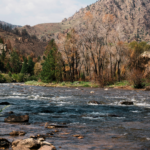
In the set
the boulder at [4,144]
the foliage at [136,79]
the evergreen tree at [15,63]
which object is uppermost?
the evergreen tree at [15,63]

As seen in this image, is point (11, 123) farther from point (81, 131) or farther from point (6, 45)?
point (6, 45)

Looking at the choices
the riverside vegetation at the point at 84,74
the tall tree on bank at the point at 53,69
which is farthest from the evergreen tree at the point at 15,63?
the tall tree on bank at the point at 53,69

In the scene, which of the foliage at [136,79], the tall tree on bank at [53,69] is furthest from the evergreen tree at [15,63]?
the foliage at [136,79]

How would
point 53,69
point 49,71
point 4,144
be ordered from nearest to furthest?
point 4,144 → point 49,71 → point 53,69

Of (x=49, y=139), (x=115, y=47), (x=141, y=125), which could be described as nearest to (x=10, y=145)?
(x=49, y=139)

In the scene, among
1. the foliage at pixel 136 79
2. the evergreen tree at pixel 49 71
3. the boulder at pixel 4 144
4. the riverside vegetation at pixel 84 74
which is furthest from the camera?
the evergreen tree at pixel 49 71

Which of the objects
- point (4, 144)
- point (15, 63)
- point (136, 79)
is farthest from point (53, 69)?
point (15, 63)

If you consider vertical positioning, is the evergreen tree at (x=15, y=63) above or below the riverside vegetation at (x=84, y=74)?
above

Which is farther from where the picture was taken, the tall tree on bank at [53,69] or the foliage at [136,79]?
the tall tree on bank at [53,69]

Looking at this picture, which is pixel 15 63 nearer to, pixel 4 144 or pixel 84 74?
pixel 84 74

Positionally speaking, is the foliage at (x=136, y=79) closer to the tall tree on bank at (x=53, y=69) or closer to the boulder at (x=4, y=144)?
the tall tree on bank at (x=53, y=69)

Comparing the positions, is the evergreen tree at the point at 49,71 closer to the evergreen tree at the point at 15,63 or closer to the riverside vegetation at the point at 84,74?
the riverside vegetation at the point at 84,74

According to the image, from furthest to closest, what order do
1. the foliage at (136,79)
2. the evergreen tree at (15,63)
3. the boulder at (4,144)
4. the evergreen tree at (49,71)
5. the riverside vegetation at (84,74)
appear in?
the evergreen tree at (15,63) → the evergreen tree at (49,71) → the riverside vegetation at (84,74) → the foliage at (136,79) → the boulder at (4,144)

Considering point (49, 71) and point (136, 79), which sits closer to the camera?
point (136, 79)
